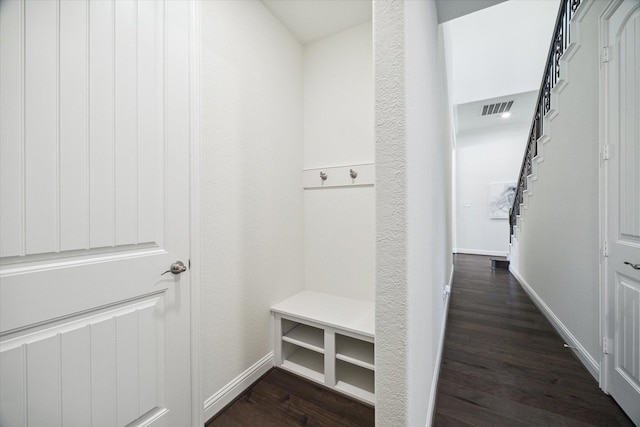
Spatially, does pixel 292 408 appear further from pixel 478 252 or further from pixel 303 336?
pixel 478 252

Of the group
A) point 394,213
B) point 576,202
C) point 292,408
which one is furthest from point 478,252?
point 394,213

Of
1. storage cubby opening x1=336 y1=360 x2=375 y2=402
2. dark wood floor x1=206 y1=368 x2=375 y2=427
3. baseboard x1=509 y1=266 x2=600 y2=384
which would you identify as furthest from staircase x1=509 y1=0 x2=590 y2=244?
dark wood floor x1=206 y1=368 x2=375 y2=427

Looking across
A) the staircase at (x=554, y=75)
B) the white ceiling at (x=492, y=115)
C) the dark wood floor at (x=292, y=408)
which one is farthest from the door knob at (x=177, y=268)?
the white ceiling at (x=492, y=115)

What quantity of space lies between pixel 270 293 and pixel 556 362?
7.53 ft

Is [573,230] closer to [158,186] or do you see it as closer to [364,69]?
[364,69]

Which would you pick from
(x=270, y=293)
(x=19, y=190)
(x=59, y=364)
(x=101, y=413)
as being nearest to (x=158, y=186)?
(x=19, y=190)

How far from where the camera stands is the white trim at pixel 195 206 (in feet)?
4.25

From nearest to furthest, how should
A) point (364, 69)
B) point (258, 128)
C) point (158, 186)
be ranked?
point (158, 186) < point (258, 128) < point (364, 69)

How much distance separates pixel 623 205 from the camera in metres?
1.39

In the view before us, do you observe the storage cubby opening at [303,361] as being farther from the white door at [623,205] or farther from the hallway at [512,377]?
the white door at [623,205]

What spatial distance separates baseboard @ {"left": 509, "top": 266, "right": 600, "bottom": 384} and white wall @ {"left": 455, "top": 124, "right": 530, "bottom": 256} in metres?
2.98

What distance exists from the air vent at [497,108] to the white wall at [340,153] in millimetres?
4413

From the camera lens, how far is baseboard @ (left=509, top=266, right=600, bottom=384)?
5.57 feet

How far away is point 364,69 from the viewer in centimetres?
196
